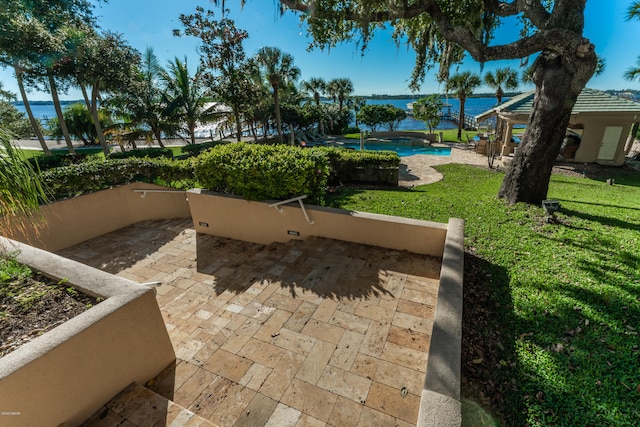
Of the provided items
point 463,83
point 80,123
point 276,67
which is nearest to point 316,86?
point 276,67

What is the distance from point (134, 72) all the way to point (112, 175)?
1198 centimetres

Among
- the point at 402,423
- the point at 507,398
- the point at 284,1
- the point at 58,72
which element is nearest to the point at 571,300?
the point at 507,398

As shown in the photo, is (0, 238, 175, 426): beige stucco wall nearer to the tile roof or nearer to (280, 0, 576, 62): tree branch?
(280, 0, 576, 62): tree branch

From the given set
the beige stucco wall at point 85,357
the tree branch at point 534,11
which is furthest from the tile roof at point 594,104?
the beige stucco wall at point 85,357

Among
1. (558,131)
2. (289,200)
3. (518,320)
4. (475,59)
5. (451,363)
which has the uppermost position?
(475,59)

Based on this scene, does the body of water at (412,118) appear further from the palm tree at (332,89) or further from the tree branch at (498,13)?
the tree branch at (498,13)

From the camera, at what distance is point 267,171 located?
204 inches

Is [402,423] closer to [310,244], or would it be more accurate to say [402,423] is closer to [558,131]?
[310,244]

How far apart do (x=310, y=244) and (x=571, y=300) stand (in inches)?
153

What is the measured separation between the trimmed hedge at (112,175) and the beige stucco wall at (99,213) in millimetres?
225

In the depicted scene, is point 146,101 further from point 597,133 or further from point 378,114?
point 597,133

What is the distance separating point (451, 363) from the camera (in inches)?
86.1

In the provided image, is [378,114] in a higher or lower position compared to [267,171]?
higher

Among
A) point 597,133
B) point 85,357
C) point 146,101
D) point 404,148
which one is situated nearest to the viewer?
point 85,357
